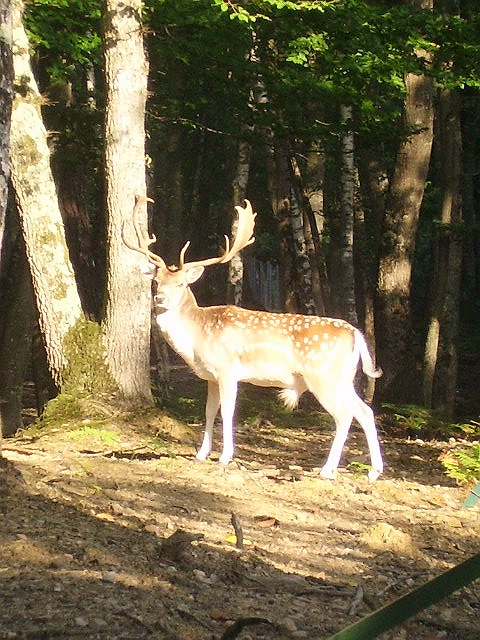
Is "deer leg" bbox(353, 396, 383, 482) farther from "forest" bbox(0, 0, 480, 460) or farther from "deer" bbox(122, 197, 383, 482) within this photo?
"forest" bbox(0, 0, 480, 460)

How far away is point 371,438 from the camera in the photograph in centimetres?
964

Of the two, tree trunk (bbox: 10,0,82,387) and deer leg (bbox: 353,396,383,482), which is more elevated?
tree trunk (bbox: 10,0,82,387)

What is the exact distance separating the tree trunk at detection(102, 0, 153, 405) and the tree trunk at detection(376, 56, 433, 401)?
5.91 meters

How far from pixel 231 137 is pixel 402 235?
9.96 feet

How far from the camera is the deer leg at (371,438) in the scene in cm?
947

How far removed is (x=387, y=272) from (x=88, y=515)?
9.92m

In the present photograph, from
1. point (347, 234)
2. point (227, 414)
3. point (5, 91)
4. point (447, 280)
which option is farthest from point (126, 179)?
point (447, 280)

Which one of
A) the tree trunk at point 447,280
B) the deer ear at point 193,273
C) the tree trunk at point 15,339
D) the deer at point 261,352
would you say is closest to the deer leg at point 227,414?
the deer at point 261,352

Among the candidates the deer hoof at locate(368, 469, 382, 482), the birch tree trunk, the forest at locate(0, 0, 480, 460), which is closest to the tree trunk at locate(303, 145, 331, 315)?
the forest at locate(0, 0, 480, 460)

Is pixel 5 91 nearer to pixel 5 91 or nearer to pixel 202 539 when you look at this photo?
pixel 5 91

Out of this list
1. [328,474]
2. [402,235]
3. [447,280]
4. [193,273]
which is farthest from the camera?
[447,280]

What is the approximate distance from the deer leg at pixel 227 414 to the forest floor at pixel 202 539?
0.52 ft

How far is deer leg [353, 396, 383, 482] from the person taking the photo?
373 inches

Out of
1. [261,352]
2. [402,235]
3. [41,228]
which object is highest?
[402,235]
